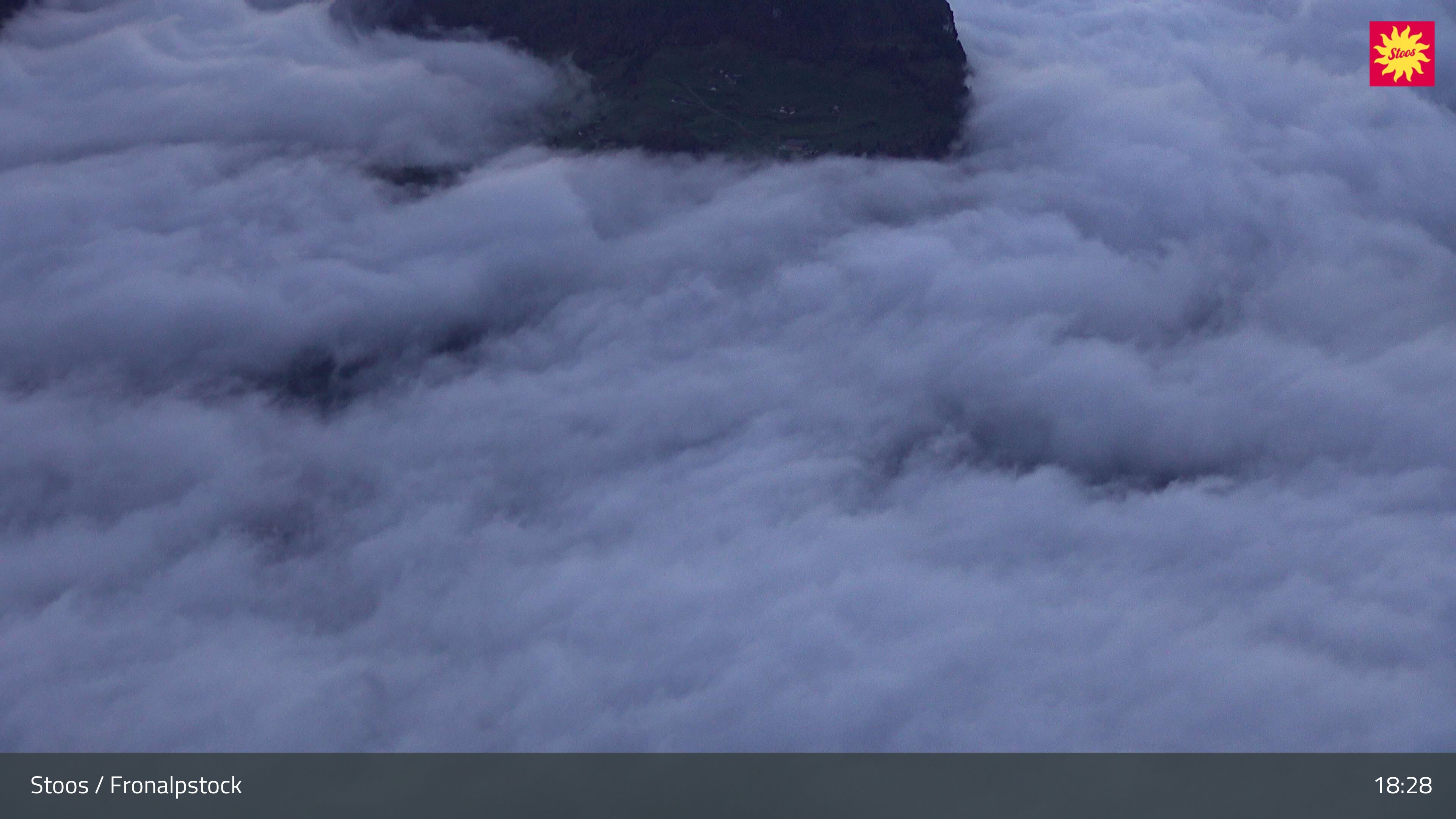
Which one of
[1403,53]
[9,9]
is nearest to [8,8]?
[9,9]

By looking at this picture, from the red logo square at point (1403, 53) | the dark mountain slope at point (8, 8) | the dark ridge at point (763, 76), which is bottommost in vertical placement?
the dark ridge at point (763, 76)

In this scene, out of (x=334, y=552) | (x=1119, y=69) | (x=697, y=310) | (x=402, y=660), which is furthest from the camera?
(x=1119, y=69)

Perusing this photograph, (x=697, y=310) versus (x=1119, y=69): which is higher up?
(x=1119, y=69)

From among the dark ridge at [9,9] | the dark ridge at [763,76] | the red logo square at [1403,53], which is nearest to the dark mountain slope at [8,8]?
the dark ridge at [9,9]

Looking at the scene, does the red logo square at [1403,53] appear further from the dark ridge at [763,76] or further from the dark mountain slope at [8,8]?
the dark mountain slope at [8,8]

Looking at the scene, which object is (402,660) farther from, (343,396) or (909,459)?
(909,459)
